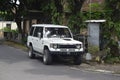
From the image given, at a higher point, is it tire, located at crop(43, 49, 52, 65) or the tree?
the tree

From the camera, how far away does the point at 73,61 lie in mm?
18891

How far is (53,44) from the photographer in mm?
17438

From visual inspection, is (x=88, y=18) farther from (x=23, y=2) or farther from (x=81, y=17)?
(x=23, y=2)

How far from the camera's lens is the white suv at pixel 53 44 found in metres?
17.5

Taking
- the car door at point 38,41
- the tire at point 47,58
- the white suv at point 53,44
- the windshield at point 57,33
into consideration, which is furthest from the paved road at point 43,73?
the windshield at point 57,33

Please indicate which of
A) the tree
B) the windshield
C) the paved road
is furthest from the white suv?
the tree

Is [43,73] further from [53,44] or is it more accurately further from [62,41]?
[62,41]

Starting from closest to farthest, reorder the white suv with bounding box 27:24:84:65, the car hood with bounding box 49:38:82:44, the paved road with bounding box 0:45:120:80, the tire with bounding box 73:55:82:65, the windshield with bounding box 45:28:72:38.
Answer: the paved road with bounding box 0:45:120:80 < the white suv with bounding box 27:24:84:65 < the car hood with bounding box 49:38:82:44 < the tire with bounding box 73:55:82:65 < the windshield with bounding box 45:28:72:38

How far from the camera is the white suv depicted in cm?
1750

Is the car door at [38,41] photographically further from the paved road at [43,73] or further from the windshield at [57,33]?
the paved road at [43,73]

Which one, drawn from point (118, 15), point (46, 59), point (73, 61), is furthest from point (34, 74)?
point (118, 15)

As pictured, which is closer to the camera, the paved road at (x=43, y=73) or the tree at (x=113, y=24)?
the paved road at (x=43, y=73)

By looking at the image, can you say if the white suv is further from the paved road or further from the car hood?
the paved road

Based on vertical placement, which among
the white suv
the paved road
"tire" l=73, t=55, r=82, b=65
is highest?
the white suv
